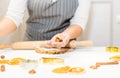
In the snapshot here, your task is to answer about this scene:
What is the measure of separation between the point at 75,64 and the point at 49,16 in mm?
419

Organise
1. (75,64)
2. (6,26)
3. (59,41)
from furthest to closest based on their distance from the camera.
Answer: (6,26) → (59,41) → (75,64)

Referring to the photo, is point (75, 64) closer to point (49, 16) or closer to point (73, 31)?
point (73, 31)

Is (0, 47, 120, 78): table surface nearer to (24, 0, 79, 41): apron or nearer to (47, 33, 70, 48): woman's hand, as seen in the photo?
(47, 33, 70, 48): woman's hand

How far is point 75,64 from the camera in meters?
0.79

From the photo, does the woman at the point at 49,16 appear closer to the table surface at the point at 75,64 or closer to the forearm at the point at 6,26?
the forearm at the point at 6,26

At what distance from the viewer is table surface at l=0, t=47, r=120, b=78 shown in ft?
2.19

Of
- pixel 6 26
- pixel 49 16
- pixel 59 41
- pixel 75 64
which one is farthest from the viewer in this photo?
pixel 49 16

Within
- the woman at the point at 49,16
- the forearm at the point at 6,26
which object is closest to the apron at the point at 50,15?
the woman at the point at 49,16

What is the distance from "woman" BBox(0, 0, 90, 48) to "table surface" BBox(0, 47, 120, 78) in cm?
14

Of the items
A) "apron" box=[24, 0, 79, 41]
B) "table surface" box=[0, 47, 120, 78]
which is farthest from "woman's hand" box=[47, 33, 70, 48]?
"apron" box=[24, 0, 79, 41]

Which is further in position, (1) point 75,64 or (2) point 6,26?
(2) point 6,26

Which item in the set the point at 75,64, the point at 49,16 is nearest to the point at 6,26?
the point at 49,16

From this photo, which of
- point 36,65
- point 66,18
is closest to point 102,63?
point 36,65

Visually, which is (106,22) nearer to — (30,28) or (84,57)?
(30,28)
